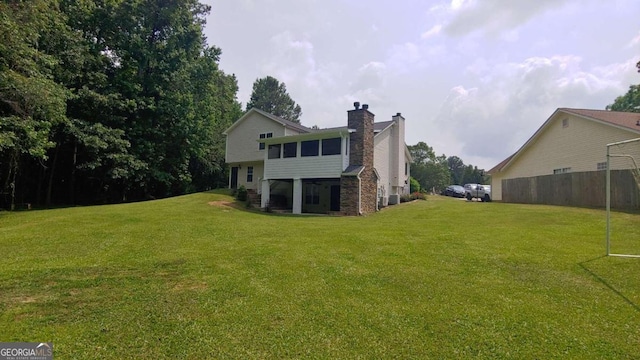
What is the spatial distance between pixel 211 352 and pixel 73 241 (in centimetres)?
800

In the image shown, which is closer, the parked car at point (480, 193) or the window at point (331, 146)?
the window at point (331, 146)

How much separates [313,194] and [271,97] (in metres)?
34.8

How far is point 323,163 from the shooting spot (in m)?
20.6

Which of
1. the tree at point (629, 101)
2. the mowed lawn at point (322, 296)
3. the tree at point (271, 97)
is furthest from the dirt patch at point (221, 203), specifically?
the tree at point (629, 101)

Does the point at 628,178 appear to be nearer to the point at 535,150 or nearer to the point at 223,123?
the point at 535,150

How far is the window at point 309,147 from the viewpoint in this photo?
833 inches

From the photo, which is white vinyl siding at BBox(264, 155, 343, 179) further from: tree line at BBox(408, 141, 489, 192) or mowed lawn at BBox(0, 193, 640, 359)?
tree line at BBox(408, 141, 489, 192)

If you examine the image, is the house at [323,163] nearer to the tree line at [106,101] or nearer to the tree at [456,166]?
the tree line at [106,101]

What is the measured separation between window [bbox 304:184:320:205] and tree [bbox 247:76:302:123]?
32781 millimetres

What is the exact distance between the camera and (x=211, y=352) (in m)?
3.73

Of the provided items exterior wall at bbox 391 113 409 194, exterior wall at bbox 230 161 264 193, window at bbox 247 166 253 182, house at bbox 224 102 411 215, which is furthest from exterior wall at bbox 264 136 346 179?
exterior wall at bbox 391 113 409 194

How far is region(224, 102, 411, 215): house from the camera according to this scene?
65.7ft

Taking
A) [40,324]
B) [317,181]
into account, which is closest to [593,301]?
[40,324]

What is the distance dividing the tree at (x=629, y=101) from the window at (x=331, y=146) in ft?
91.9
